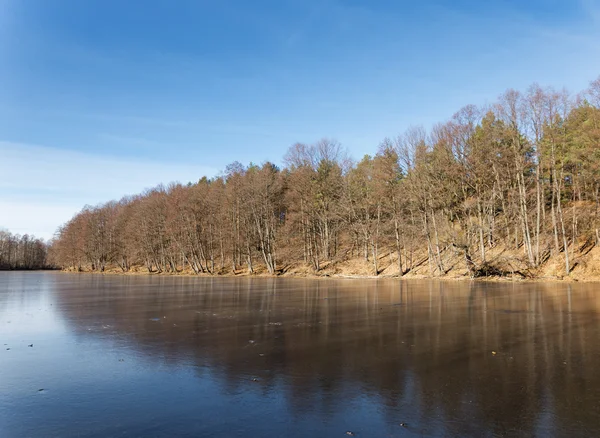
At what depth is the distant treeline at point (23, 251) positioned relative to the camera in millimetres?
142450

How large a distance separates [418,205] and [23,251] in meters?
149

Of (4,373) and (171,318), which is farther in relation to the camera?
(171,318)

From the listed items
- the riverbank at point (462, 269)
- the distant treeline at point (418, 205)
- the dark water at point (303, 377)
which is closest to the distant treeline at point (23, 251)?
the distant treeline at point (418, 205)

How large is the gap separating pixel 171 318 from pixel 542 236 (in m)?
39.9

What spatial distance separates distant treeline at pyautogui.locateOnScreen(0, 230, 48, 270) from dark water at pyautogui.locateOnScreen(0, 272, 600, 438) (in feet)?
498

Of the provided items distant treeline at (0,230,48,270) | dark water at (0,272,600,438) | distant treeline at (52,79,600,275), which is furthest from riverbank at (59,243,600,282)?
distant treeline at (0,230,48,270)

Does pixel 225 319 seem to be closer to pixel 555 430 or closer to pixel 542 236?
pixel 555 430

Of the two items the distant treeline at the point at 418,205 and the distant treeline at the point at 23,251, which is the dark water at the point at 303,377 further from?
the distant treeline at the point at 23,251

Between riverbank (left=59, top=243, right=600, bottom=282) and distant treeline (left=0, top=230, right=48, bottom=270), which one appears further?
distant treeline (left=0, top=230, right=48, bottom=270)

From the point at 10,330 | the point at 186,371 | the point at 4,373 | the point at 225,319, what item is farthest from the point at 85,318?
the point at 186,371

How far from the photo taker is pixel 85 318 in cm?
1605

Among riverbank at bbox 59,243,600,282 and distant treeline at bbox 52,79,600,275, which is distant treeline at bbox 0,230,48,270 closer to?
distant treeline at bbox 52,79,600,275

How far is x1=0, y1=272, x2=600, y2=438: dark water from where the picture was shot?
216 inches

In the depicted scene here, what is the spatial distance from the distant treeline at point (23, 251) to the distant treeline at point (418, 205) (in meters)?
86.9
